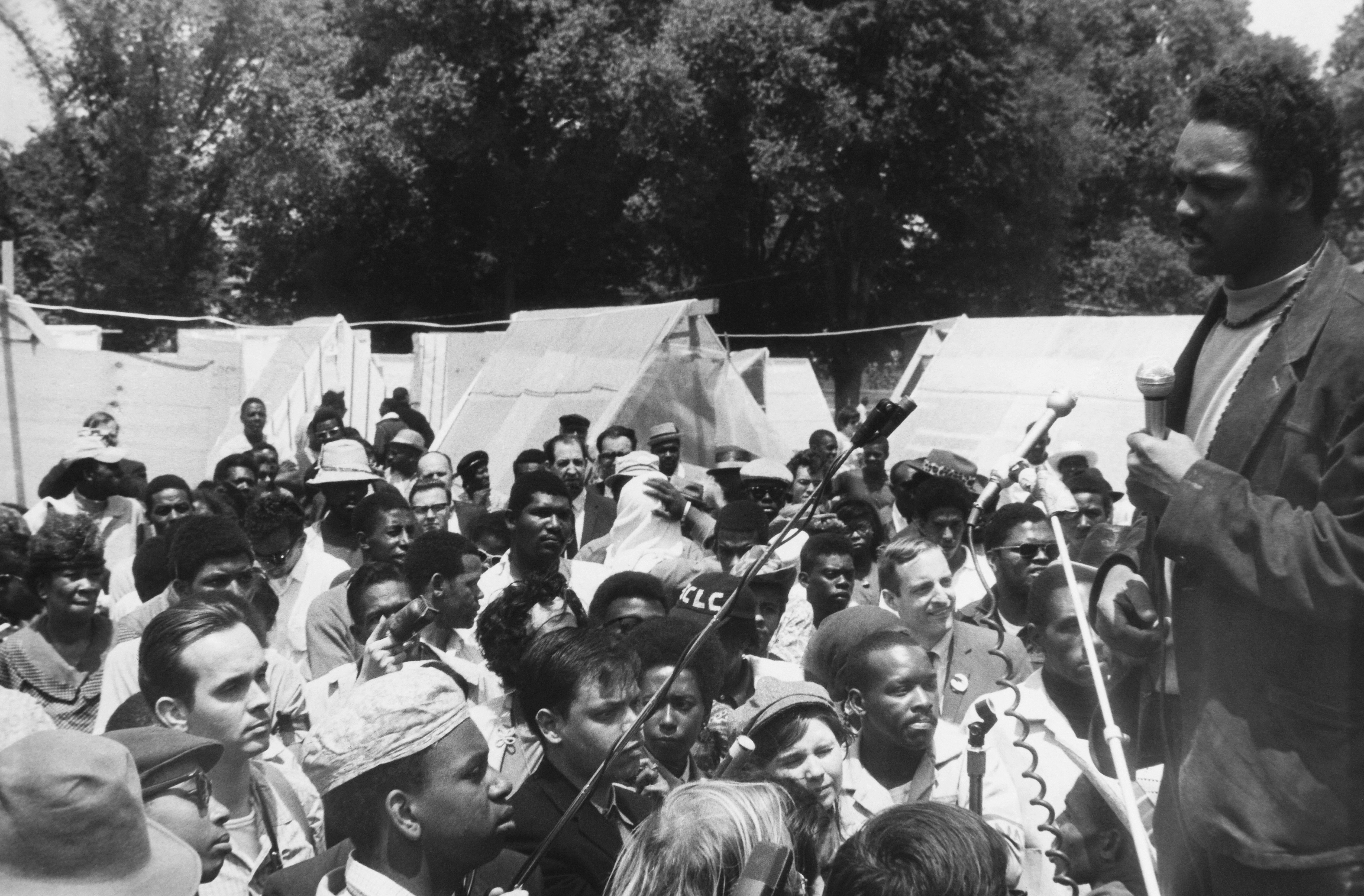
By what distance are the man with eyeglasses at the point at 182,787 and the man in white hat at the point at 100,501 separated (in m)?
5.78

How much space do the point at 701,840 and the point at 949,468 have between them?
6.84 m

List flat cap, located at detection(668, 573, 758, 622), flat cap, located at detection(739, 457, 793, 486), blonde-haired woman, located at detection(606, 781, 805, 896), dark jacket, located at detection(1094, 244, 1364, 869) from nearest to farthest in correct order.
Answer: dark jacket, located at detection(1094, 244, 1364, 869) → blonde-haired woman, located at detection(606, 781, 805, 896) → flat cap, located at detection(668, 573, 758, 622) → flat cap, located at detection(739, 457, 793, 486)

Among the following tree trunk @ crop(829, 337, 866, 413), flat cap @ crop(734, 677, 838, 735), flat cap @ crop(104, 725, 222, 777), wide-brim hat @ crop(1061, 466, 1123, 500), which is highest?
flat cap @ crop(104, 725, 222, 777)

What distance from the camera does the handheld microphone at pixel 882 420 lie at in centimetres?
296

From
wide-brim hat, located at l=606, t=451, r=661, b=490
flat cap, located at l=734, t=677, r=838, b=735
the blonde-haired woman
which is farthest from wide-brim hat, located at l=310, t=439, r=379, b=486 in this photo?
the blonde-haired woman

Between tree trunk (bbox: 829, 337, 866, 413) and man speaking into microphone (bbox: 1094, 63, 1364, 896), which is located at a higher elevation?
man speaking into microphone (bbox: 1094, 63, 1364, 896)

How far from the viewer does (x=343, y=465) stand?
9.30 meters

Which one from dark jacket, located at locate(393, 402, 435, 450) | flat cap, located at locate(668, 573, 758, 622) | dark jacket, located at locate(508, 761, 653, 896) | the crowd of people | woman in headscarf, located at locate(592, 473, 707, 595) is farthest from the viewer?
dark jacket, located at locate(393, 402, 435, 450)

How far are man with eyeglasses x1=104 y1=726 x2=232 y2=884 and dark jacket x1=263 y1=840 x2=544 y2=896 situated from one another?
0.15m

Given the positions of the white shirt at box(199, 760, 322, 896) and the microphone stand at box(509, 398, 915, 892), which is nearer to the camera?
the microphone stand at box(509, 398, 915, 892)

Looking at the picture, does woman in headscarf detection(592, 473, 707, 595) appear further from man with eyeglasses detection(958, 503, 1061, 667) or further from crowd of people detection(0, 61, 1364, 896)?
man with eyeglasses detection(958, 503, 1061, 667)

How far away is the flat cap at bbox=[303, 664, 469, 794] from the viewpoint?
3.25 metres

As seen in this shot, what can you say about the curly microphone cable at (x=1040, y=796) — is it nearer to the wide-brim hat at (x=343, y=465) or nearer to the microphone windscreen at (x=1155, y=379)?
the microphone windscreen at (x=1155, y=379)

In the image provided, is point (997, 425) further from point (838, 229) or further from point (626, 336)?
point (838, 229)
